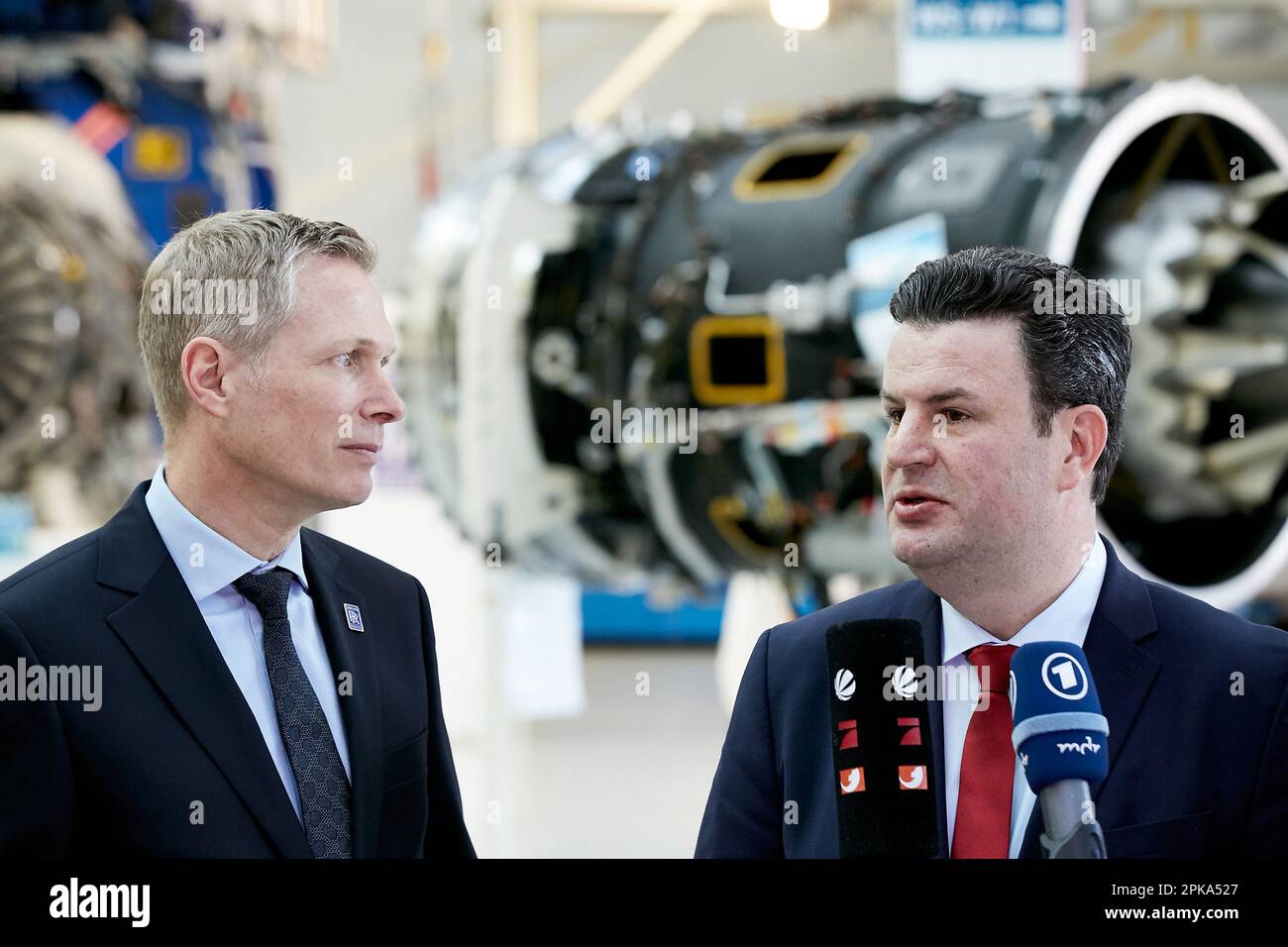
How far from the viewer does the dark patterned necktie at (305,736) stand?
1782 millimetres

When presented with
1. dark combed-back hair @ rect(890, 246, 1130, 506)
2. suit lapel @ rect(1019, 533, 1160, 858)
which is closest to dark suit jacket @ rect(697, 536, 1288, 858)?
suit lapel @ rect(1019, 533, 1160, 858)

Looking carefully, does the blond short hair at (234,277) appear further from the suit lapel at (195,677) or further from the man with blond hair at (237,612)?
the suit lapel at (195,677)

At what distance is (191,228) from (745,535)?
3.39 meters

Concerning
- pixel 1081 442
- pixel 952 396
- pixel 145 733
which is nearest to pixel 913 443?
pixel 952 396

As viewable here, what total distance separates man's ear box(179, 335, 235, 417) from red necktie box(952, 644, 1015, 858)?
0.93 m

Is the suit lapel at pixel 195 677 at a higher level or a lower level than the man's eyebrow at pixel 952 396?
lower

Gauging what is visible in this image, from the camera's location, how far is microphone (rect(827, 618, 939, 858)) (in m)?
1.68

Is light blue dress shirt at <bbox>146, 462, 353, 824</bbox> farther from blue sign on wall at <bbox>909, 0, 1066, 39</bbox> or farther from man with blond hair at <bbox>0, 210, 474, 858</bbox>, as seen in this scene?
blue sign on wall at <bbox>909, 0, 1066, 39</bbox>

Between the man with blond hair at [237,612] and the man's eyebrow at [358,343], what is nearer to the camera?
the man with blond hair at [237,612]

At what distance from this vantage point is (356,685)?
1857 mm

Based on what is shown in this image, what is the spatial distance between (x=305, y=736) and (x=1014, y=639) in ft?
2.64

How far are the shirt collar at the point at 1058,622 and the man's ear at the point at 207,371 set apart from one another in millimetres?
881

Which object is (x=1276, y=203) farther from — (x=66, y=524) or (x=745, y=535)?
(x=66, y=524)

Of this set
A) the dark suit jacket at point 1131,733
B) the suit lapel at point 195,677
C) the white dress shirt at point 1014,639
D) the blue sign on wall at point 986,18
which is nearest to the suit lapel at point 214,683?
the suit lapel at point 195,677
